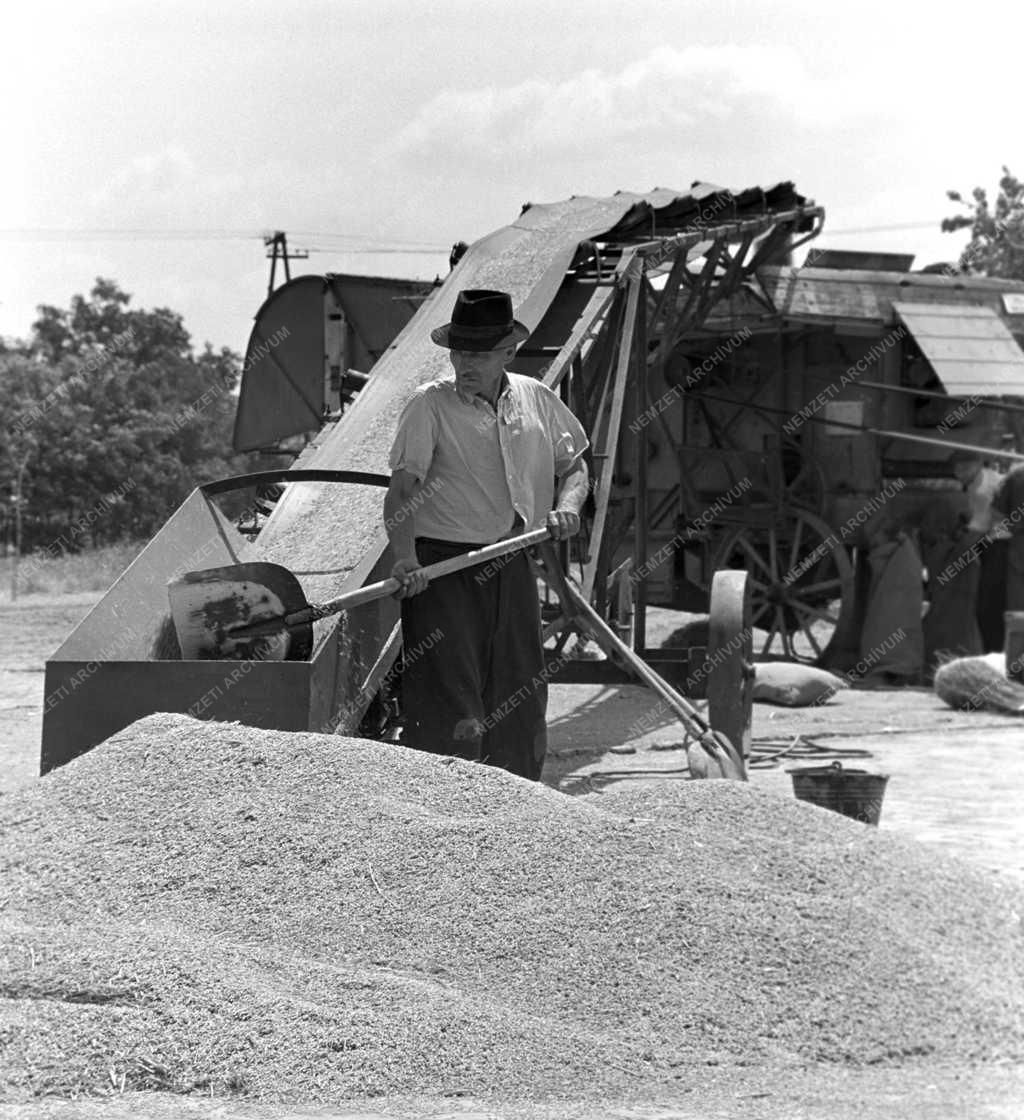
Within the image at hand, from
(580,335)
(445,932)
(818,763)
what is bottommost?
(818,763)

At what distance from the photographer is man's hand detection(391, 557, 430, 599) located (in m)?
6.05

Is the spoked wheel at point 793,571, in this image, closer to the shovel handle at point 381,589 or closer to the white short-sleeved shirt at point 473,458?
the white short-sleeved shirt at point 473,458

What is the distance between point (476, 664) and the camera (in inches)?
252

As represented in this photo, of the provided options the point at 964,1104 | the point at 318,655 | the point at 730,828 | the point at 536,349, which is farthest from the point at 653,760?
the point at 964,1104

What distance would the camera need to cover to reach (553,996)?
13.7 feet

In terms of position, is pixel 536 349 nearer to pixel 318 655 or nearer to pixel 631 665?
pixel 631 665

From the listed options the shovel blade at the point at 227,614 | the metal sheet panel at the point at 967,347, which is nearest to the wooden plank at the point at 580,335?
the shovel blade at the point at 227,614

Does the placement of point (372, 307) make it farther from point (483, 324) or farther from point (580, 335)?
point (483, 324)

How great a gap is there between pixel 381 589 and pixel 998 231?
26190 millimetres

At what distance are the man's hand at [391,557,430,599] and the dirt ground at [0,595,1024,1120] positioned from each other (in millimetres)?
1997

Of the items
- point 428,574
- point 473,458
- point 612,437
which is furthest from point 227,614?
point 612,437

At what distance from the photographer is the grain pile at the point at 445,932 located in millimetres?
3820

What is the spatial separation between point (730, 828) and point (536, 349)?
372cm

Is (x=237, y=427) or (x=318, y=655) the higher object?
(x=237, y=427)
